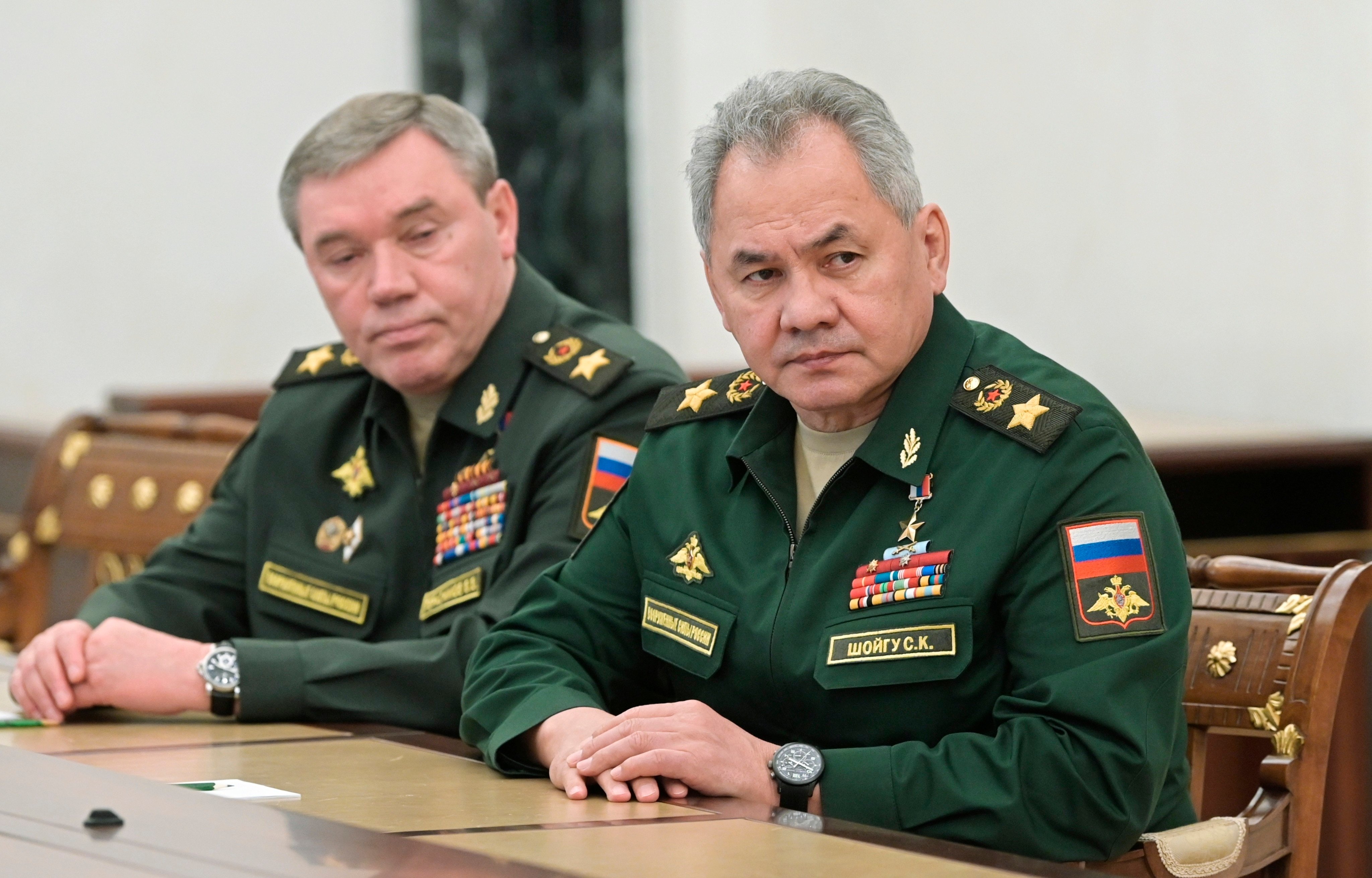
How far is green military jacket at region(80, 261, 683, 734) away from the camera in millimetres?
2471

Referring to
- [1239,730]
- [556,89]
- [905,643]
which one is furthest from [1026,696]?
[556,89]

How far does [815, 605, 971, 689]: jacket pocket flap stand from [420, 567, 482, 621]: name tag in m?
0.72

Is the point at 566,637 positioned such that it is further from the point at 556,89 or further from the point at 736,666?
the point at 556,89

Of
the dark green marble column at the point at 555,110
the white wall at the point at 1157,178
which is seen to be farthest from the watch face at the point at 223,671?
the dark green marble column at the point at 555,110

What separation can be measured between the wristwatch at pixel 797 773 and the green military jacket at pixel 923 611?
0.01 meters

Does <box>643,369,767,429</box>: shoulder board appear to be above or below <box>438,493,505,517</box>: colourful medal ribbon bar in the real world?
above

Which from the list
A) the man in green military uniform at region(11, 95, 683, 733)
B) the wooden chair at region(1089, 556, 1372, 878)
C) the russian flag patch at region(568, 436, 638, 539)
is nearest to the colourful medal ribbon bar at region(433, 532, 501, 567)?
the man in green military uniform at region(11, 95, 683, 733)

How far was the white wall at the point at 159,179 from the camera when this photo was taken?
235 inches

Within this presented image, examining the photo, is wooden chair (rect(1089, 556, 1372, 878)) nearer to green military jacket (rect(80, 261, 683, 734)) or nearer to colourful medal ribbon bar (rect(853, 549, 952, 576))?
colourful medal ribbon bar (rect(853, 549, 952, 576))

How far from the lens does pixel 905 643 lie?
1929 millimetres

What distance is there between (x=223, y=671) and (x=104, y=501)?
3.95 ft

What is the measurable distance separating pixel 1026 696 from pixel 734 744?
30cm

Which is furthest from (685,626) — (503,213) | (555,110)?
(555,110)

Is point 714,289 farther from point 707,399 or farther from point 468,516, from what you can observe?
point 468,516
